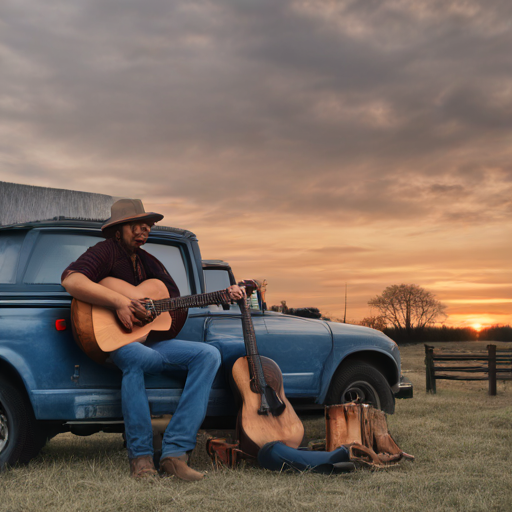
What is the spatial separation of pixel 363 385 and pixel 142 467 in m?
2.28

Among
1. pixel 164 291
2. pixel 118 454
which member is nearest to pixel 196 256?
pixel 164 291

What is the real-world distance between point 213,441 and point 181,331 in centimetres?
94

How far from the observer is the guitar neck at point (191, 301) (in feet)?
15.1

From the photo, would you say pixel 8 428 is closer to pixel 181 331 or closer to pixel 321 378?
pixel 181 331

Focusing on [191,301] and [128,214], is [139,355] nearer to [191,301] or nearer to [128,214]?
[191,301]

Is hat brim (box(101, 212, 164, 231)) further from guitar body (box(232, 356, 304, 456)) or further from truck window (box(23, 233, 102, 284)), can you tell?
guitar body (box(232, 356, 304, 456))

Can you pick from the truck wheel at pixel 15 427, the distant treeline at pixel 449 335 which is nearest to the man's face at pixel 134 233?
the truck wheel at pixel 15 427

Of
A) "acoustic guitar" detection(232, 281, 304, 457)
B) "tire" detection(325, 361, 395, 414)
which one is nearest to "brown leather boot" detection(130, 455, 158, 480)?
"acoustic guitar" detection(232, 281, 304, 457)

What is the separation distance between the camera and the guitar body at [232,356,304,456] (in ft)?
Result: 15.2

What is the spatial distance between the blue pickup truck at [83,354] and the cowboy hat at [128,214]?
0.30 meters

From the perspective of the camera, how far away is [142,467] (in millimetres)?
4277

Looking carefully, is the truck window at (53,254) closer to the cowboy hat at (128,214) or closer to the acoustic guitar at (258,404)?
the cowboy hat at (128,214)

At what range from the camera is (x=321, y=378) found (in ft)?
17.4

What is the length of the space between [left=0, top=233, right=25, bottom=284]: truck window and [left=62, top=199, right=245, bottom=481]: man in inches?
21.7
